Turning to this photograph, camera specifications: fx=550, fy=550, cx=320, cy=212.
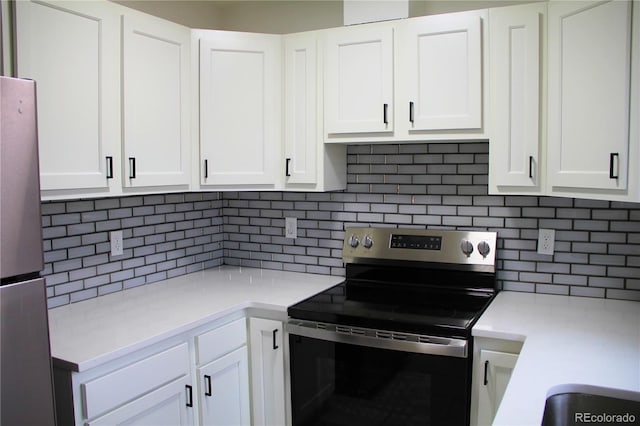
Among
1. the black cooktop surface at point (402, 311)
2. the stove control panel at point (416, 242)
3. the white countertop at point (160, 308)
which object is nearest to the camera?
the white countertop at point (160, 308)

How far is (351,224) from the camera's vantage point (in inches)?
115

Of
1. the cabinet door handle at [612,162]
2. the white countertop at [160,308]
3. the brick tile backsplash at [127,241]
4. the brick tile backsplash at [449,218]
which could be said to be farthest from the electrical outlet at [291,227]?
the cabinet door handle at [612,162]

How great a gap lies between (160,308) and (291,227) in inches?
37.8

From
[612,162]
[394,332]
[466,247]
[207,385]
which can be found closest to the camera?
[612,162]

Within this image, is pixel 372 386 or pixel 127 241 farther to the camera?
pixel 127 241

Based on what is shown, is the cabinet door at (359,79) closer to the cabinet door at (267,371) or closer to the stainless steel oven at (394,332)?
the stainless steel oven at (394,332)

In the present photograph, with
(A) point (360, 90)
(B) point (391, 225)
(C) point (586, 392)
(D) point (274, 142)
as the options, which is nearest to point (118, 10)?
(D) point (274, 142)

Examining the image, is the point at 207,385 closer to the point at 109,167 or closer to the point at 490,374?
the point at 109,167

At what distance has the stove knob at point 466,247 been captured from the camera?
2.57m

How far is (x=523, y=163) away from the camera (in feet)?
7.30

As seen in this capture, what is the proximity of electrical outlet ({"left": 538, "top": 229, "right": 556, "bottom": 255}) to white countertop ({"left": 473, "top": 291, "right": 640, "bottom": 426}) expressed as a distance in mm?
206

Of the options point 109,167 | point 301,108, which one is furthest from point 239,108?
point 109,167

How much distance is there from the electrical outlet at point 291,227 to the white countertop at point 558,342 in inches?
45.5

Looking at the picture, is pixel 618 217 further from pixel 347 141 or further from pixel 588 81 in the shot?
pixel 347 141
